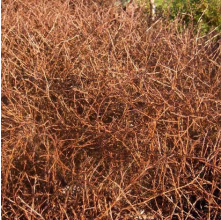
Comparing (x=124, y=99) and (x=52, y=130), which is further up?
(x=124, y=99)

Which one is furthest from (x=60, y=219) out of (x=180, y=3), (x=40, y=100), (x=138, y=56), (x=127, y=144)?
(x=180, y=3)

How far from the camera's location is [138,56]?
3398mm

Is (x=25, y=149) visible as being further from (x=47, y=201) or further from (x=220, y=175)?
(x=220, y=175)

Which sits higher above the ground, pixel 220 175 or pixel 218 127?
pixel 218 127

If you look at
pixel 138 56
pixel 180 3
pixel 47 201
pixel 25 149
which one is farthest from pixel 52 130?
pixel 180 3

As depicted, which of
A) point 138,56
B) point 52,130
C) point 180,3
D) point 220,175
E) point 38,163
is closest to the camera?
point 220,175

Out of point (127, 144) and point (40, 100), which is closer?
point (127, 144)

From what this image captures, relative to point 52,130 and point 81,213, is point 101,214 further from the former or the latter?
point 52,130

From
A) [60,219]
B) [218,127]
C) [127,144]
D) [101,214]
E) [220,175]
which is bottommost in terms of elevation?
[60,219]

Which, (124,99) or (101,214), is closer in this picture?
(101,214)

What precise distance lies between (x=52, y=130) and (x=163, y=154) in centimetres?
83

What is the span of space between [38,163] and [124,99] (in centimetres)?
61

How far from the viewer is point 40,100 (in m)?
2.87

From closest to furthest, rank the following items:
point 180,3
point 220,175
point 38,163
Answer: point 220,175, point 38,163, point 180,3
